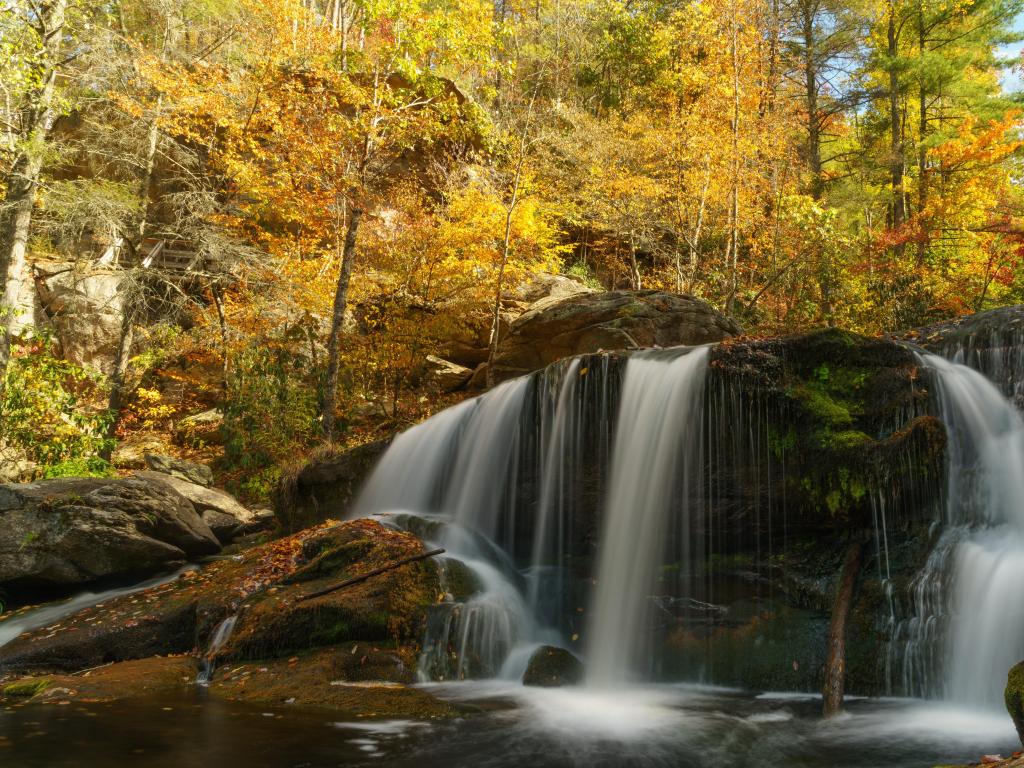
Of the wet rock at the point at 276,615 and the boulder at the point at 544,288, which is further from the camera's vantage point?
the boulder at the point at 544,288

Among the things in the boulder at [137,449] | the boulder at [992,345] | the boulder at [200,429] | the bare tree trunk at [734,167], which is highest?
the bare tree trunk at [734,167]

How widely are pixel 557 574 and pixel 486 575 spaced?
86 centimetres

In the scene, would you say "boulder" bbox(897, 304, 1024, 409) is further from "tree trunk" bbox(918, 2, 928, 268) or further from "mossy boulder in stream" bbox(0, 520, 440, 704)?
"tree trunk" bbox(918, 2, 928, 268)

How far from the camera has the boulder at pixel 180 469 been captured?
13.3 metres

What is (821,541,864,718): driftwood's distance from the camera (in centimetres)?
509

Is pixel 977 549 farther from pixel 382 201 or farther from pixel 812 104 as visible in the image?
pixel 812 104

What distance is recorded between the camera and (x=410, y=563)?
696cm

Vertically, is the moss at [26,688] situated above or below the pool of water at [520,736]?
below

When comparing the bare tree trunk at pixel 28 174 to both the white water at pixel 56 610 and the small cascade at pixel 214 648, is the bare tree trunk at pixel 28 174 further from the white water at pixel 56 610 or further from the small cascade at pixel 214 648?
the small cascade at pixel 214 648

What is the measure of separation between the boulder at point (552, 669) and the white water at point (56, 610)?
521 cm

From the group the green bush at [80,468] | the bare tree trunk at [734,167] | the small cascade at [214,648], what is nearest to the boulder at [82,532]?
the green bush at [80,468]

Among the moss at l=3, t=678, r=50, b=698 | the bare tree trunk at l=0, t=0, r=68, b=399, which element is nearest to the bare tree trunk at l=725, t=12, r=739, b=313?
the bare tree trunk at l=0, t=0, r=68, b=399

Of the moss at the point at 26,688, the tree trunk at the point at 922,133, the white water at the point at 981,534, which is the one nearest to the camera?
the white water at the point at 981,534

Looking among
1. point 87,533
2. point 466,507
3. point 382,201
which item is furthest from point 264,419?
point 466,507
